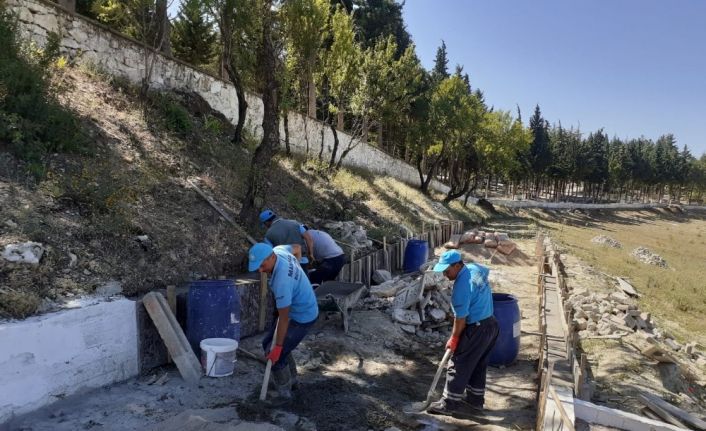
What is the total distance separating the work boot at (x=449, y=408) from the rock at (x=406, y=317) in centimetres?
269

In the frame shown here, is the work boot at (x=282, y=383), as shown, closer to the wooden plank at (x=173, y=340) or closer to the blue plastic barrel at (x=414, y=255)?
the wooden plank at (x=173, y=340)

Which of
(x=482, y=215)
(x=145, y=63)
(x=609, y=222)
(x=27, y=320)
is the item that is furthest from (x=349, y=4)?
(x=609, y=222)

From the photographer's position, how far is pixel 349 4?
2961 centimetres

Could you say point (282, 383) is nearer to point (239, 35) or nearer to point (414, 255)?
point (414, 255)

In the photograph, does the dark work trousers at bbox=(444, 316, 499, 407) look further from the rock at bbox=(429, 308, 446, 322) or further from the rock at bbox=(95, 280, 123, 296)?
the rock at bbox=(95, 280, 123, 296)

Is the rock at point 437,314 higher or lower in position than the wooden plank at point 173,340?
lower

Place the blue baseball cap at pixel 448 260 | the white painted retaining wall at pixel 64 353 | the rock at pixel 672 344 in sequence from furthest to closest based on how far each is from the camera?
the rock at pixel 672 344 < the blue baseball cap at pixel 448 260 < the white painted retaining wall at pixel 64 353

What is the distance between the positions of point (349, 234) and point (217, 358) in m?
6.18

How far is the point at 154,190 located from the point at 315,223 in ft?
14.6

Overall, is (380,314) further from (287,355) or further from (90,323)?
(90,323)

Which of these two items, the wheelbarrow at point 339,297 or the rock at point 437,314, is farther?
the rock at point 437,314

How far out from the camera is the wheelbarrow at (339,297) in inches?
274

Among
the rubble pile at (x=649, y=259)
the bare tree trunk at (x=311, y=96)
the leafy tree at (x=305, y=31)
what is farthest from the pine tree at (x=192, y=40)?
the rubble pile at (x=649, y=259)

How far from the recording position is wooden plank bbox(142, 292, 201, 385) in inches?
198
